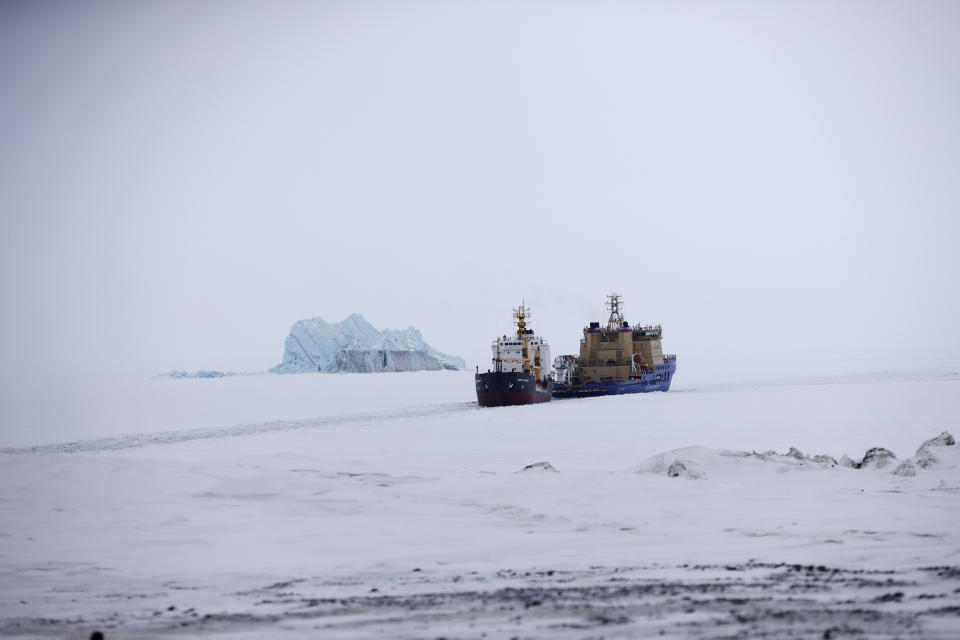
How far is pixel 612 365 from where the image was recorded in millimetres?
70625

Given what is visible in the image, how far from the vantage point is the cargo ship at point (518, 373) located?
55750 millimetres

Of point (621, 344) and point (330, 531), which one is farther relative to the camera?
point (621, 344)

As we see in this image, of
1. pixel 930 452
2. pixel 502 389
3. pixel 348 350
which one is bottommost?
pixel 930 452

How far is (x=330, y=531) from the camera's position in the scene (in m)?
10.1

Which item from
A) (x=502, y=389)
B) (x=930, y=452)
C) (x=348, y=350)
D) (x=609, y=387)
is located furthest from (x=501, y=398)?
(x=348, y=350)

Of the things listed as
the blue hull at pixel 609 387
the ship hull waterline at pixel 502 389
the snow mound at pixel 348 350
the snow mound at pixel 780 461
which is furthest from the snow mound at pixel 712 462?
the snow mound at pixel 348 350

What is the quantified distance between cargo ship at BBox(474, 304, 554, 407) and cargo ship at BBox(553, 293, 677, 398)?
221 centimetres

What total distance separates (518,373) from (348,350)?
104126mm

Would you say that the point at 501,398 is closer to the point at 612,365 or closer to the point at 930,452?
the point at 612,365

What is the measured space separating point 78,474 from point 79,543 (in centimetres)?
503

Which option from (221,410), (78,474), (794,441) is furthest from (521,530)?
(221,410)

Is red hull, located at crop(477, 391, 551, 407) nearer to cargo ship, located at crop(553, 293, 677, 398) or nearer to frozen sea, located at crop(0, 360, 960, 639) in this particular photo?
cargo ship, located at crop(553, 293, 677, 398)

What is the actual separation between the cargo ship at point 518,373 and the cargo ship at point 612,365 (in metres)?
2.21

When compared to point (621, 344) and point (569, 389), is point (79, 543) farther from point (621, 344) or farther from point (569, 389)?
point (621, 344)
